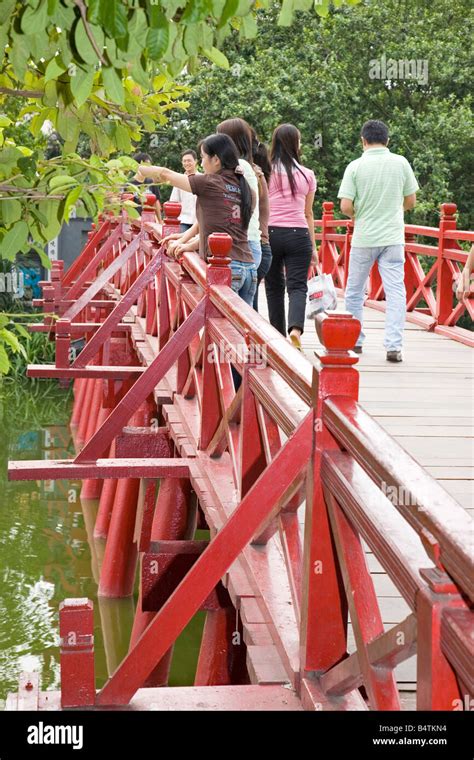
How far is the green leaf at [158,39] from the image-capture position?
2420 mm

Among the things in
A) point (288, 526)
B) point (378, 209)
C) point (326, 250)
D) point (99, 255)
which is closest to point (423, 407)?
point (378, 209)

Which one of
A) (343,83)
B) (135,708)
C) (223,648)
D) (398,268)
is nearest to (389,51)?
(343,83)

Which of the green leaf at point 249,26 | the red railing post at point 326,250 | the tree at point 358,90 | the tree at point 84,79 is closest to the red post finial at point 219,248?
the tree at point 84,79

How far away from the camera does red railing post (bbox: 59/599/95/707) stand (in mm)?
3102

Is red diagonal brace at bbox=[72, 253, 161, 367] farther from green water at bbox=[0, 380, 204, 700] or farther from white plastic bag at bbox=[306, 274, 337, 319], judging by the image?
green water at bbox=[0, 380, 204, 700]

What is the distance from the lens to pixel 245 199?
6148 millimetres

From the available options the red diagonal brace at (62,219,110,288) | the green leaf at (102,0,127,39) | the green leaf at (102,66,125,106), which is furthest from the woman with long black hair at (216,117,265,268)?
the red diagonal brace at (62,219,110,288)

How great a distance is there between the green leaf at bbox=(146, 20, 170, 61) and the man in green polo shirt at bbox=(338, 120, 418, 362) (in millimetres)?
5421

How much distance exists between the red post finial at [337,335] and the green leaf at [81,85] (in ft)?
2.54

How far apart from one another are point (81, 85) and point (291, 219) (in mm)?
5178

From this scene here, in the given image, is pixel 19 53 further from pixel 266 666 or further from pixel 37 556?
pixel 37 556
